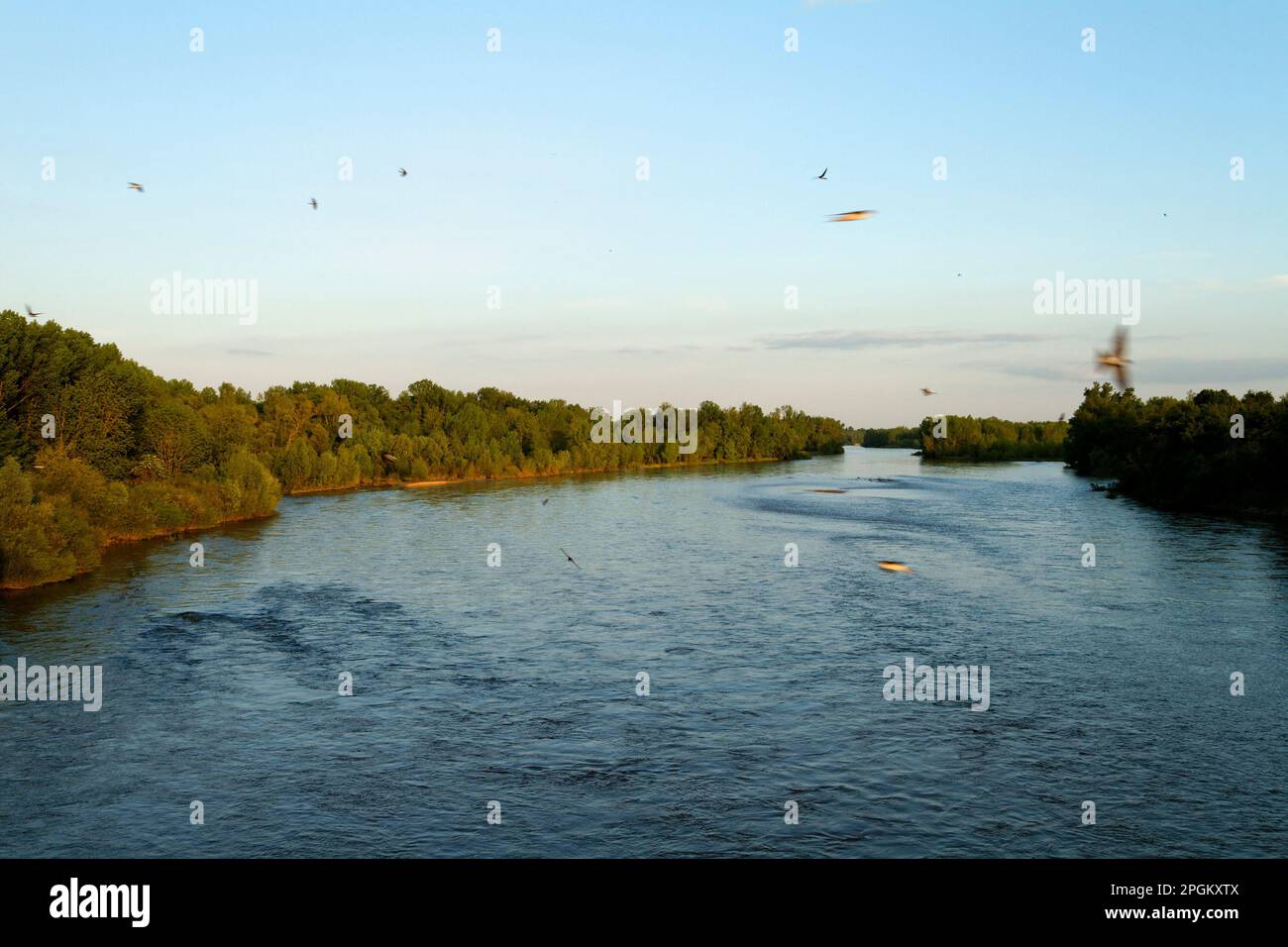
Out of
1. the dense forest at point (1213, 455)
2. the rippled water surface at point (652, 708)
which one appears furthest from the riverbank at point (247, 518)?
the dense forest at point (1213, 455)

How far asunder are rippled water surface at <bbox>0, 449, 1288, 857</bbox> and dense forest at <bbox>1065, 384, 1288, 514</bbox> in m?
28.7

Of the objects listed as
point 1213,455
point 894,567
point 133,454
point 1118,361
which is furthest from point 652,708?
point 1213,455

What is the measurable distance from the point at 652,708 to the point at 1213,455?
9665 centimetres

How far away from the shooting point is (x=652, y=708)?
1332 inches

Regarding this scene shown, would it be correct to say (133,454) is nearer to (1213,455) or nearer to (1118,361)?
(1118,361)

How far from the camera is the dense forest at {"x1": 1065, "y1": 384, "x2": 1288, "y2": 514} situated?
95625mm

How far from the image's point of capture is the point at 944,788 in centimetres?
2681

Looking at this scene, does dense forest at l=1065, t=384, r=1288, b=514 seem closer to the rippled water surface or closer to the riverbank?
the rippled water surface

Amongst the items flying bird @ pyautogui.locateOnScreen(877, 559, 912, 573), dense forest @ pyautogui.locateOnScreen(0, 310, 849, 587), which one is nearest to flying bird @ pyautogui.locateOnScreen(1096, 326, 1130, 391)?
flying bird @ pyautogui.locateOnScreen(877, 559, 912, 573)

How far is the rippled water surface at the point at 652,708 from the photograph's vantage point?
24453mm

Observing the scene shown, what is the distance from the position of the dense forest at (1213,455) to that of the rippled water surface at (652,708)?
28.7 metres

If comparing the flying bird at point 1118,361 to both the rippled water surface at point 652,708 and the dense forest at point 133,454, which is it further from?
the dense forest at point 133,454
